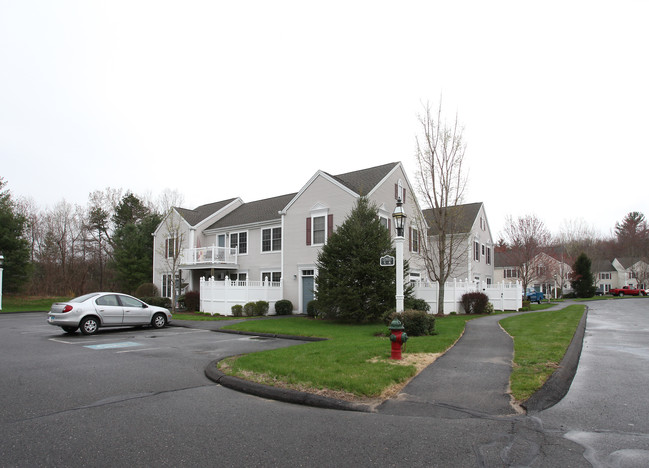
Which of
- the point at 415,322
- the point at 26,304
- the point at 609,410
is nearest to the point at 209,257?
the point at 26,304

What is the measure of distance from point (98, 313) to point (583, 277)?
179 ft

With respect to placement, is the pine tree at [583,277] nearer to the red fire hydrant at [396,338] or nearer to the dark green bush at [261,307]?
the dark green bush at [261,307]

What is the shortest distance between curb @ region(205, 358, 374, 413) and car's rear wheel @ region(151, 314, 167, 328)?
1076 cm

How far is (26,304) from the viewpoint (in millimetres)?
33719

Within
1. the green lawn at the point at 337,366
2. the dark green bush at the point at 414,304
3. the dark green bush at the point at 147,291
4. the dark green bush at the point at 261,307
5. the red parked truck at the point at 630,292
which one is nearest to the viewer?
the green lawn at the point at 337,366

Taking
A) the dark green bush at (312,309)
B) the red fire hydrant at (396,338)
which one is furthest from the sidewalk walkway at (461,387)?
the dark green bush at (312,309)

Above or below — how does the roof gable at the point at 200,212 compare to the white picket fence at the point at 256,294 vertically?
above

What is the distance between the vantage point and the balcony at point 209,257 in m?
27.7

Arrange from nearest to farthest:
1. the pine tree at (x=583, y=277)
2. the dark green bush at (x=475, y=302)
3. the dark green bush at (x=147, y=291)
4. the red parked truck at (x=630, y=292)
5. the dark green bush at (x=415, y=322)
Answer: the dark green bush at (x=415, y=322), the dark green bush at (x=475, y=302), the dark green bush at (x=147, y=291), the pine tree at (x=583, y=277), the red parked truck at (x=630, y=292)

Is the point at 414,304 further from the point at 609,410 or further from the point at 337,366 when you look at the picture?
the point at 609,410

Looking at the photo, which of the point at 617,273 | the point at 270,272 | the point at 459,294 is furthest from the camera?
the point at 617,273

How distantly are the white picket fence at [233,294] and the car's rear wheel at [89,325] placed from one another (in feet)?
29.0

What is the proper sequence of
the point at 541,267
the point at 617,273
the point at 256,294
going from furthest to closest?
1. the point at 617,273
2. the point at 541,267
3. the point at 256,294

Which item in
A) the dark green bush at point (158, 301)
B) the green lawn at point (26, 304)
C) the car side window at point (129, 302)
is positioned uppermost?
the car side window at point (129, 302)
